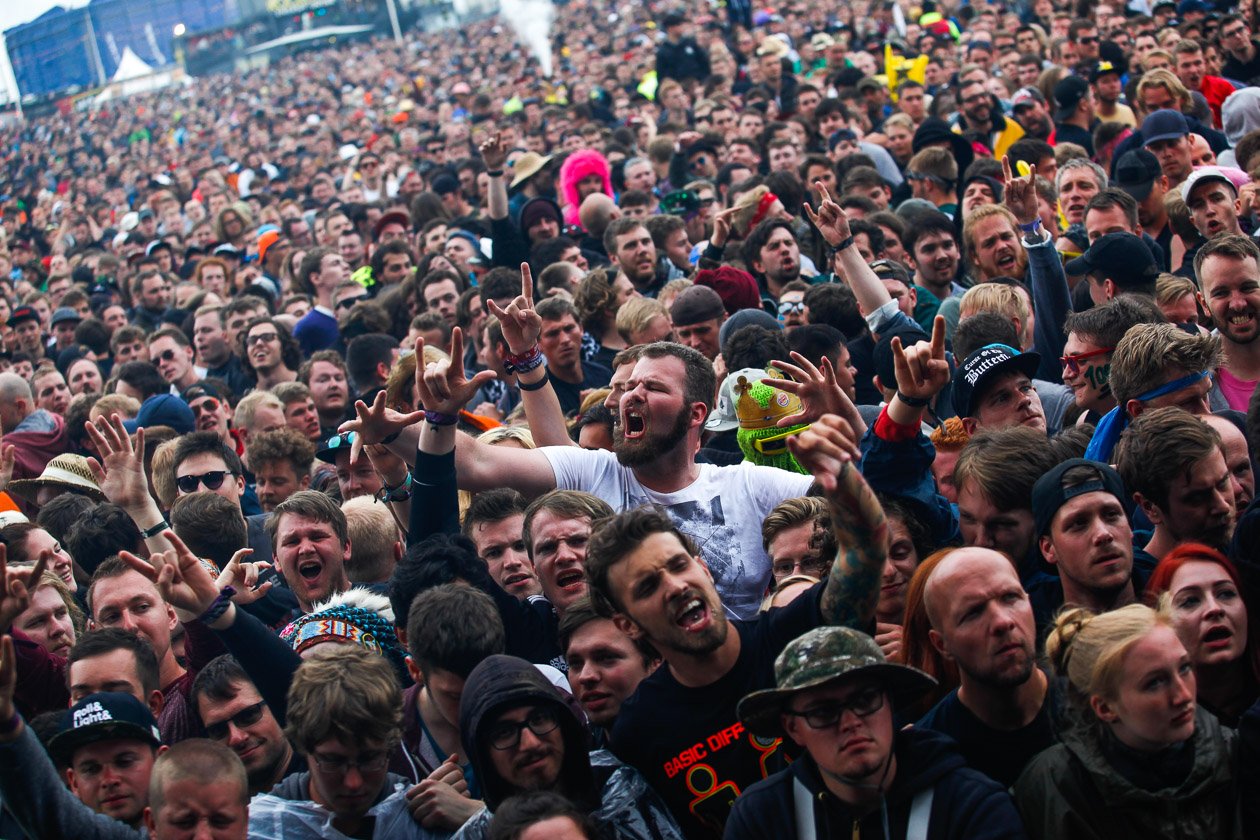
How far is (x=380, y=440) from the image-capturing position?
4699 mm

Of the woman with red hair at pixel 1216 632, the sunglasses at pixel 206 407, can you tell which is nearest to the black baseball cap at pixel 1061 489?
the woman with red hair at pixel 1216 632

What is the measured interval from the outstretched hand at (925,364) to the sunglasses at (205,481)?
3996mm

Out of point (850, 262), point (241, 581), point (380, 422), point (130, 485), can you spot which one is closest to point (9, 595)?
point (241, 581)

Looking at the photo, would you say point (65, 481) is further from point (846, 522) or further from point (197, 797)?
point (846, 522)

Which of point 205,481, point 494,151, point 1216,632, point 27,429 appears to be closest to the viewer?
point 1216,632

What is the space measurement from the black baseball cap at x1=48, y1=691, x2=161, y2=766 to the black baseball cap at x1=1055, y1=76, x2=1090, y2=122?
351 inches

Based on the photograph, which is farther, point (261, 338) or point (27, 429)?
point (261, 338)

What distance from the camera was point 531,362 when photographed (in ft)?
17.3

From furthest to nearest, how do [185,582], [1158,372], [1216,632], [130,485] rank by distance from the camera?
[130,485], [1158,372], [185,582], [1216,632]

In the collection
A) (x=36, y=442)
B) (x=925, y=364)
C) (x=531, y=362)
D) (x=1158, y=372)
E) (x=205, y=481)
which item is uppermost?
(x=925, y=364)

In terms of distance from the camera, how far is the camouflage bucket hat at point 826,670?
313cm

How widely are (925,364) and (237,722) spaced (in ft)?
8.44

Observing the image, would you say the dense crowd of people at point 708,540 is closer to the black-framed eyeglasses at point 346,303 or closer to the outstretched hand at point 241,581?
the outstretched hand at point 241,581

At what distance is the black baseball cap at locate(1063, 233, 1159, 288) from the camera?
5984 mm
